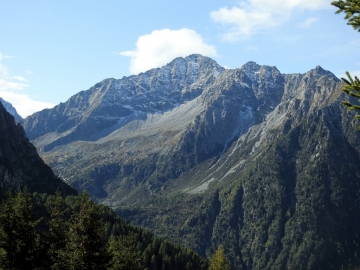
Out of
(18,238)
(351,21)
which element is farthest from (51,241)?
(351,21)

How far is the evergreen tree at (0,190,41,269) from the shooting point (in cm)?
3588

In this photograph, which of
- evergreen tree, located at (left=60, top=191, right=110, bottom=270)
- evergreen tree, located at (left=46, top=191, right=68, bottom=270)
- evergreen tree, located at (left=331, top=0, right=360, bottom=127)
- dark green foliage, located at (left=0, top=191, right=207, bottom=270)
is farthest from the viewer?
evergreen tree, located at (left=46, top=191, right=68, bottom=270)

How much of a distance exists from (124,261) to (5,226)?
21.0m

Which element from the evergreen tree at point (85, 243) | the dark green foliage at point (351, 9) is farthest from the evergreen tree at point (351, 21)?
the evergreen tree at point (85, 243)

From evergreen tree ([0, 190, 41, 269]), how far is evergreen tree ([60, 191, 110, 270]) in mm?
3016

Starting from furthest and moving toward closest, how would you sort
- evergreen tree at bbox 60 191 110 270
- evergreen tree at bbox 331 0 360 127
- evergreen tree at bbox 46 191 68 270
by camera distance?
evergreen tree at bbox 46 191 68 270 < evergreen tree at bbox 60 191 110 270 < evergreen tree at bbox 331 0 360 127

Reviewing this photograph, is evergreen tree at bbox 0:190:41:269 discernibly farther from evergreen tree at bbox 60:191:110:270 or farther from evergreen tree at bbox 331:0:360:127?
evergreen tree at bbox 331:0:360:127

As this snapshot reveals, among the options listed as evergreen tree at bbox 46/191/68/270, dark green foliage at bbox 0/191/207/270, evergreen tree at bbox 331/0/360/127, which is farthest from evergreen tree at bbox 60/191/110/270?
evergreen tree at bbox 331/0/360/127

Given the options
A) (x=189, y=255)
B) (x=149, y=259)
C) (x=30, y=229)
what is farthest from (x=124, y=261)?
(x=189, y=255)

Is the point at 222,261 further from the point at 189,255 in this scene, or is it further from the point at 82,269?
the point at 189,255

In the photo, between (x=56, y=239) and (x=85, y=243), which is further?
(x=56, y=239)

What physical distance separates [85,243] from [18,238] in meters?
6.42

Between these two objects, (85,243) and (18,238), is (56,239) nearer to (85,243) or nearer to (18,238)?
(18,238)

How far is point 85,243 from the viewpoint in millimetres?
37062
